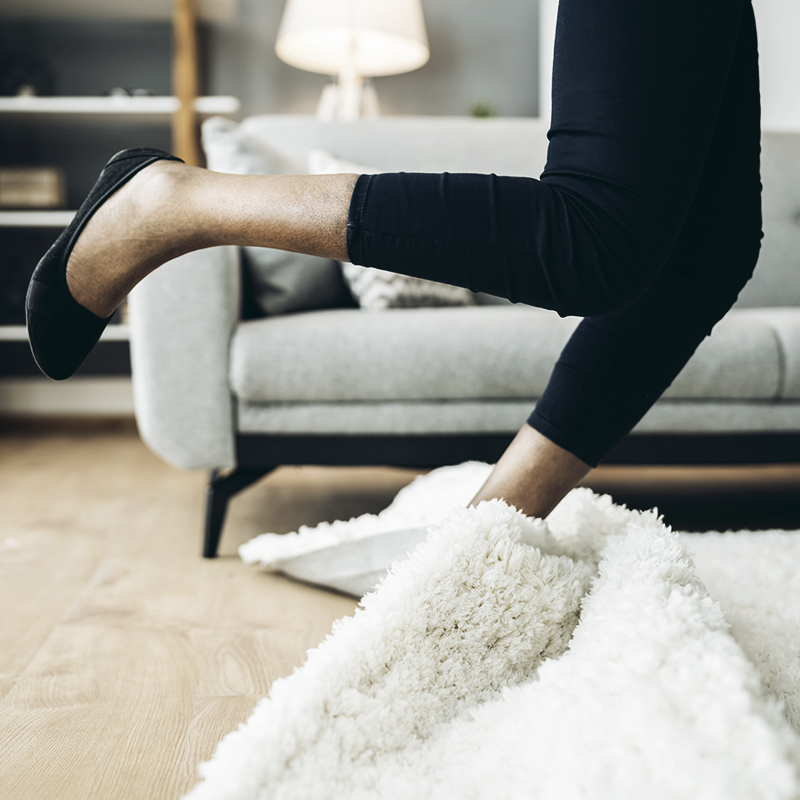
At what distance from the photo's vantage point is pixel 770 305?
1688 mm

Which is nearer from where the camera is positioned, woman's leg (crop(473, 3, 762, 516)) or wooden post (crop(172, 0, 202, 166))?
woman's leg (crop(473, 3, 762, 516))

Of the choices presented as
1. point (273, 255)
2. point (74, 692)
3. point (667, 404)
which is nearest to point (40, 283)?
point (74, 692)

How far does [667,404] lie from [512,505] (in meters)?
0.61

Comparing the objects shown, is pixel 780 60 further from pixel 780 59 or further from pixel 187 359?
pixel 187 359

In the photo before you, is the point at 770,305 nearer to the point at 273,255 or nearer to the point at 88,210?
the point at 273,255

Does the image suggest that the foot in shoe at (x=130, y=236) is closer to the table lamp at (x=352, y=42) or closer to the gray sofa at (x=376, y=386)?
the gray sofa at (x=376, y=386)

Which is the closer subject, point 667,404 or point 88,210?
point 88,210

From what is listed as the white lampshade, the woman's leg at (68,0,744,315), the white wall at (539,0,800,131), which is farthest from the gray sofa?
the white wall at (539,0,800,131)

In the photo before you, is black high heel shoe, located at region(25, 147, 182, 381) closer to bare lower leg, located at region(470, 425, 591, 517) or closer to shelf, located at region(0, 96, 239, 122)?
bare lower leg, located at region(470, 425, 591, 517)

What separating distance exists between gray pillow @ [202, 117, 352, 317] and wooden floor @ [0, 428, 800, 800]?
43 centimetres

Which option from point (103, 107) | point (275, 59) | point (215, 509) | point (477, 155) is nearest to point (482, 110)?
point (275, 59)

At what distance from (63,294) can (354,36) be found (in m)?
2.02

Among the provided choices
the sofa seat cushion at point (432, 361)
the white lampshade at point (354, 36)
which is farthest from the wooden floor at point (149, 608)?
the white lampshade at point (354, 36)

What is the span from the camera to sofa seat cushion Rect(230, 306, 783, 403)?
113 centimetres
